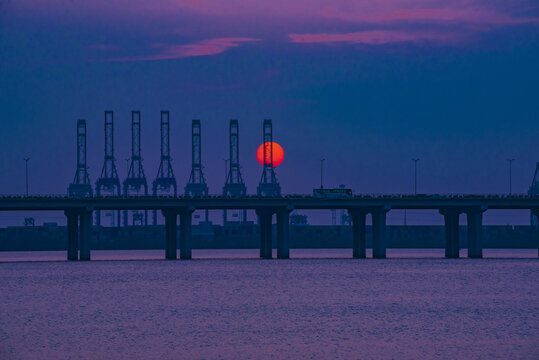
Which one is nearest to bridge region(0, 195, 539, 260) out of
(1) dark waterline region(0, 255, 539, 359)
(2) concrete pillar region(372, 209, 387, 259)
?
(2) concrete pillar region(372, 209, 387, 259)

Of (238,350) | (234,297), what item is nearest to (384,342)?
(238,350)

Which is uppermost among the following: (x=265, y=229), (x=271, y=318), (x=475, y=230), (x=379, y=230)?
(x=265, y=229)

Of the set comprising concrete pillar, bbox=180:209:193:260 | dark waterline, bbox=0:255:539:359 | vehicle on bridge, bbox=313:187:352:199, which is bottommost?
dark waterline, bbox=0:255:539:359

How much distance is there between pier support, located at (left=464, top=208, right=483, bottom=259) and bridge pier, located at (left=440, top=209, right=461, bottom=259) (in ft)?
13.2

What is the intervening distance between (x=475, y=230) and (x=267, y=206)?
123 feet

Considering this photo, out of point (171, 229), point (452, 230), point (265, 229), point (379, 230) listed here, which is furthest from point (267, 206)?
point (452, 230)

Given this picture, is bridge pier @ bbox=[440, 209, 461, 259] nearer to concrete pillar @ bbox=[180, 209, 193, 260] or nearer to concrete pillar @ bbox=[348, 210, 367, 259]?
concrete pillar @ bbox=[348, 210, 367, 259]

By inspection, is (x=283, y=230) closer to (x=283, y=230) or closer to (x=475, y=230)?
(x=283, y=230)

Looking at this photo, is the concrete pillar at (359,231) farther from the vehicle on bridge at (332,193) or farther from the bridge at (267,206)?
the vehicle on bridge at (332,193)

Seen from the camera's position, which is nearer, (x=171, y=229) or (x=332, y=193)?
(x=332, y=193)

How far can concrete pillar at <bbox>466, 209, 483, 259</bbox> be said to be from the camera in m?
160

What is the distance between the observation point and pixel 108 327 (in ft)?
184

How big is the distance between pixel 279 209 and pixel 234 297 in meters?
78.4

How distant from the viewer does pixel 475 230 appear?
16250 cm
